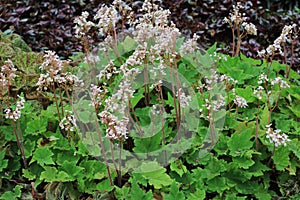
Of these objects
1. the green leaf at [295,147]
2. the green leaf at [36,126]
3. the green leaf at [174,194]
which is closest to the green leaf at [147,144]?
the green leaf at [174,194]

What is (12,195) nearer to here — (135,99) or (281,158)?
(135,99)

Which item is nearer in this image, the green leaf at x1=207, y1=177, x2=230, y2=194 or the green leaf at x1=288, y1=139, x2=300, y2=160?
the green leaf at x1=207, y1=177, x2=230, y2=194

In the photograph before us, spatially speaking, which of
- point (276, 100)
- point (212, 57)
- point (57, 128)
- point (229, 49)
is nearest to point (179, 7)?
point (229, 49)

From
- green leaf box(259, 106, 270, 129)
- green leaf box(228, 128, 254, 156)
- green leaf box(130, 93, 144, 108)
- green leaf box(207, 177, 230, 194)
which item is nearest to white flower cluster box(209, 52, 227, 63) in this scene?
green leaf box(259, 106, 270, 129)

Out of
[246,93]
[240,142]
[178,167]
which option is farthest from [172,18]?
[178,167]

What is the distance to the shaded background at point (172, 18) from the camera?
5.04 m

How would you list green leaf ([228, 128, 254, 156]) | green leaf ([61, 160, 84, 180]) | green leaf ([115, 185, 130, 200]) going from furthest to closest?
green leaf ([228, 128, 254, 156]) → green leaf ([61, 160, 84, 180]) → green leaf ([115, 185, 130, 200])

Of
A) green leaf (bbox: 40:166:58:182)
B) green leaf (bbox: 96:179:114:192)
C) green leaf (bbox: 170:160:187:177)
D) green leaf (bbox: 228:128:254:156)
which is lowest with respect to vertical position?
green leaf (bbox: 96:179:114:192)

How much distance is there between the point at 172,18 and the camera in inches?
209

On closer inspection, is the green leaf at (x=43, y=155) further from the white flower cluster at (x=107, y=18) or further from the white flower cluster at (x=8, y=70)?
the white flower cluster at (x=107, y=18)

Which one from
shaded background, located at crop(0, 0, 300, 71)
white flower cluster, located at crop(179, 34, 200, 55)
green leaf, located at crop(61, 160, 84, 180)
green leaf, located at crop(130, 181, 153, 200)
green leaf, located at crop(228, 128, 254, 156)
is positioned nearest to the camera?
green leaf, located at crop(130, 181, 153, 200)

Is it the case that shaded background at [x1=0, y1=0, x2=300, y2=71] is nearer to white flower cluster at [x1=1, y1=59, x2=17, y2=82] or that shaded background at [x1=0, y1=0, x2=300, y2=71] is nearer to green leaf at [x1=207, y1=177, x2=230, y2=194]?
white flower cluster at [x1=1, y1=59, x2=17, y2=82]

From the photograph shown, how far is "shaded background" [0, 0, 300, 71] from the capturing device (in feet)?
16.5

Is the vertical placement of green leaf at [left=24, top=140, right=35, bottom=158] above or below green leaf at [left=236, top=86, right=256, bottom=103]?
below
